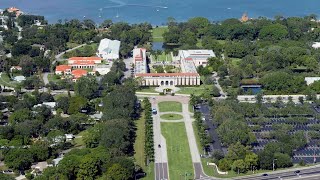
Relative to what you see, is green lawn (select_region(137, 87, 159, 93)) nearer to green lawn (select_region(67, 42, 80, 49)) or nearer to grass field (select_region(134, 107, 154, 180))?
grass field (select_region(134, 107, 154, 180))

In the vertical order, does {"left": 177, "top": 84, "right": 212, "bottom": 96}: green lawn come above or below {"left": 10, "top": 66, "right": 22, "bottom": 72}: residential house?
below

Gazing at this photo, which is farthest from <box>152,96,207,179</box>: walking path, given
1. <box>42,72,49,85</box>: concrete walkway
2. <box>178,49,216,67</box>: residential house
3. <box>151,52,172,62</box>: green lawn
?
<box>151,52,172,62</box>: green lawn

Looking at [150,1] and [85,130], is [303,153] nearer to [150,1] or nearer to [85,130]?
[85,130]

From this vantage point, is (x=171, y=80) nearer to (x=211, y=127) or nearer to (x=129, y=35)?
(x=211, y=127)

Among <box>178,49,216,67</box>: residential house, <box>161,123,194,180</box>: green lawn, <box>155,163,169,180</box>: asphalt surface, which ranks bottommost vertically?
<box>155,163,169,180</box>: asphalt surface

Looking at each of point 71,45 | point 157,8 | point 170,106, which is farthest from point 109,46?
point 157,8

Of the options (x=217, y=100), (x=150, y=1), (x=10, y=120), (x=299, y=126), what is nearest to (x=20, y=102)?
(x=10, y=120)

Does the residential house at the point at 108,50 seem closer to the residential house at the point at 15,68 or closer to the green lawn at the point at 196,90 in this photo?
the residential house at the point at 15,68
